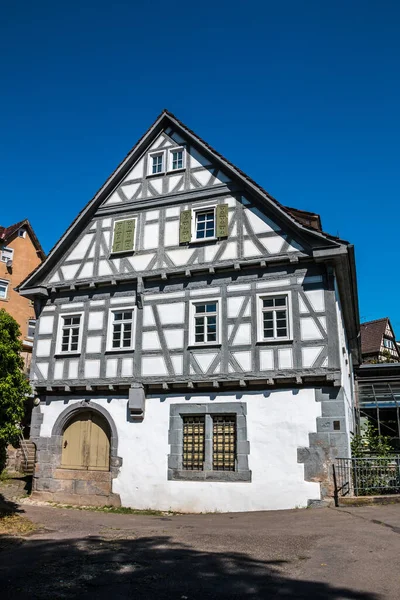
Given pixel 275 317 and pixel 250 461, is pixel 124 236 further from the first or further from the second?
pixel 250 461

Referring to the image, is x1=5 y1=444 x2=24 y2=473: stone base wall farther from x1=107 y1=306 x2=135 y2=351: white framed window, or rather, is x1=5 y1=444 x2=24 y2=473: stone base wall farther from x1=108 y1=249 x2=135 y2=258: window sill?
x1=108 y1=249 x2=135 y2=258: window sill

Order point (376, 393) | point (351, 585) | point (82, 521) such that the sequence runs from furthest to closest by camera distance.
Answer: point (376, 393) < point (82, 521) < point (351, 585)

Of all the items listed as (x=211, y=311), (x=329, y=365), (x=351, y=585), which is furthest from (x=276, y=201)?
(x=351, y=585)

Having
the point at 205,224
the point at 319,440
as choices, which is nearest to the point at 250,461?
the point at 319,440

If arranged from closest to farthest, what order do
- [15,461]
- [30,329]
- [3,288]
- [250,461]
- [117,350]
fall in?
1. [250,461]
2. [117,350]
3. [15,461]
4. [30,329]
5. [3,288]

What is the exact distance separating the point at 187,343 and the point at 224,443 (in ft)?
10.5

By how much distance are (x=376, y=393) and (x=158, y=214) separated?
12.9 metres

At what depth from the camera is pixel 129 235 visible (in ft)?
58.7

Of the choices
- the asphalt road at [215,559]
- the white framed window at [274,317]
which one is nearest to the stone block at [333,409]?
the white framed window at [274,317]

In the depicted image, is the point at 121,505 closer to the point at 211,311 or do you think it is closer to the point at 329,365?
the point at 211,311

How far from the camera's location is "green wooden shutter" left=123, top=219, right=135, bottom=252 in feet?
58.1

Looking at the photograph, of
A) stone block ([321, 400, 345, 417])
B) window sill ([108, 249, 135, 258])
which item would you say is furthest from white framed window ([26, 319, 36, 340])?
stone block ([321, 400, 345, 417])

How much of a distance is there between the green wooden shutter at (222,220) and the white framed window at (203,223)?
0.25m

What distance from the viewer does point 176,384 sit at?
15820 mm
